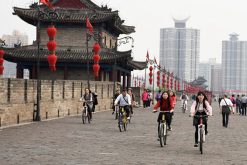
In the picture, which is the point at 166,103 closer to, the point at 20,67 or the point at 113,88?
the point at 113,88

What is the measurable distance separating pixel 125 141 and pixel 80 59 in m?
35.2

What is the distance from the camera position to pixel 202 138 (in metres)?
14.3

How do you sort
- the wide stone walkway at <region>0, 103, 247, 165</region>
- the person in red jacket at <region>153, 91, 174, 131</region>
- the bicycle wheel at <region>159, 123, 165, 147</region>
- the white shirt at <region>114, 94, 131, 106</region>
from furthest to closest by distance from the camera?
1. the white shirt at <region>114, 94, 131, 106</region>
2. the person in red jacket at <region>153, 91, 174, 131</region>
3. the bicycle wheel at <region>159, 123, 165, 147</region>
4. the wide stone walkway at <region>0, 103, 247, 165</region>

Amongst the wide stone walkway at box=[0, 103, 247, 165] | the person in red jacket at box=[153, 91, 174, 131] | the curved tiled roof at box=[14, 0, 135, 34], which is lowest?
the wide stone walkway at box=[0, 103, 247, 165]

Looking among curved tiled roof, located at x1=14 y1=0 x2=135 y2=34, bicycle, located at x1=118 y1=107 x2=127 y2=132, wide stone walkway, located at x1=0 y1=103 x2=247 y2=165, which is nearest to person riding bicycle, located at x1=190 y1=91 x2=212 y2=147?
wide stone walkway, located at x1=0 y1=103 x2=247 y2=165

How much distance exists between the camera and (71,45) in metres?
54.6

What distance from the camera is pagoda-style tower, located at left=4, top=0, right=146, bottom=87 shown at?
5209 centimetres

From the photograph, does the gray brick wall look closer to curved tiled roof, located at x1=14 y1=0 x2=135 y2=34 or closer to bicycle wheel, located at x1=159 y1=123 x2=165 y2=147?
bicycle wheel, located at x1=159 y1=123 x2=165 y2=147

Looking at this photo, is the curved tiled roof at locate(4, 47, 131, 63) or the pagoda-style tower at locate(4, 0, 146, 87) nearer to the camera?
the curved tiled roof at locate(4, 47, 131, 63)

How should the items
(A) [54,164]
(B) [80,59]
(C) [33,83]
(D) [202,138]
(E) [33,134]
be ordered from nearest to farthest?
(A) [54,164] < (D) [202,138] < (E) [33,134] < (C) [33,83] < (B) [80,59]

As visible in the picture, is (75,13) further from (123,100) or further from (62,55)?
(123,100)

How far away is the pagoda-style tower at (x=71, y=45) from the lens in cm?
5209

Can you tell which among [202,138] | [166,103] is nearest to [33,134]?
[166,103]

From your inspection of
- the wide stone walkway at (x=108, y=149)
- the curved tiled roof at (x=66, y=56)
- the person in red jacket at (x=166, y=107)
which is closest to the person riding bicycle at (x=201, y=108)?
the wide stone walkway at (x=108, y=149)
